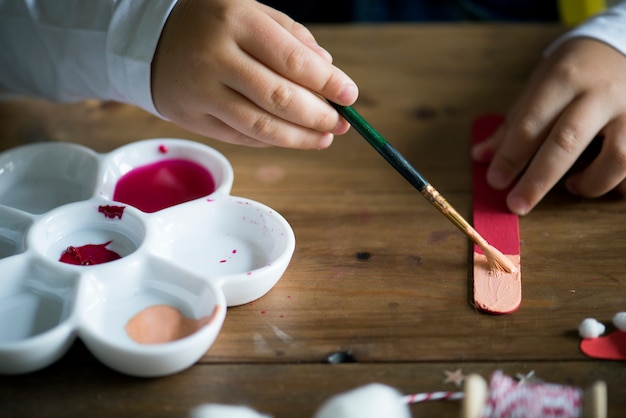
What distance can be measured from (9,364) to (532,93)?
0.61m

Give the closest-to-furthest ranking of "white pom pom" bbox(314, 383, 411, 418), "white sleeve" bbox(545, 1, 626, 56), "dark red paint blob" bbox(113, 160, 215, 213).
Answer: "white pom pom" bbox(314, 383, 411, 418) → "dark red paint blob" bbox(113, 160, 215, 213) → "white sleeve" bbox(545, 1, 626, 56)

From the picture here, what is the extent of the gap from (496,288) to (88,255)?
380 mm

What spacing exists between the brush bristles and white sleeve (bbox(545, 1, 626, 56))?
33 cm

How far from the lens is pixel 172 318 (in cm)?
58

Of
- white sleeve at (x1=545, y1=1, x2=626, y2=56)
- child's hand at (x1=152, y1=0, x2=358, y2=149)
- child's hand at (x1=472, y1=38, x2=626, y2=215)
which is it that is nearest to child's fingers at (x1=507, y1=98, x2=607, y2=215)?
child's hand at (x1=472, y1=38, x2=626, y2=215)

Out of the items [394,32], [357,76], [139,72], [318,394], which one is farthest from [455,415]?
[394,32]

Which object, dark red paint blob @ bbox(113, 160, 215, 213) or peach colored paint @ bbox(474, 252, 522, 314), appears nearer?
peach colored paint @ bbox(474, 252, 522, 314)

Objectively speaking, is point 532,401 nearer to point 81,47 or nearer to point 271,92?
point 271,92

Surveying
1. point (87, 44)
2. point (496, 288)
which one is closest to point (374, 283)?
point (496, 288)

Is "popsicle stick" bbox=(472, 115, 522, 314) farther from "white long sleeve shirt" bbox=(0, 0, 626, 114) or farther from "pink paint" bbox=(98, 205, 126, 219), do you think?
"pink paint" bbox=(98, 205, 126, 219)

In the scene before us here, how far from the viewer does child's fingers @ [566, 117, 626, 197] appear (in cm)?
75

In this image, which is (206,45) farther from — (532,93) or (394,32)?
(394,32)

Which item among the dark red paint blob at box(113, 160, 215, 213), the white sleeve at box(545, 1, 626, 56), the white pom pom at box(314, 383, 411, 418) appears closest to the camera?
the white pom pom at box(314, 383, 411, 418)

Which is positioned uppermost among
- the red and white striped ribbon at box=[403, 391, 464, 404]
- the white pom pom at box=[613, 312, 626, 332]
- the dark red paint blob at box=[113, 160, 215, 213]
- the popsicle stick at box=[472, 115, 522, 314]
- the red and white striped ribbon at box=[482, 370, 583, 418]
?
the dark red paint blob at box=[113, 160, 215, 213]
